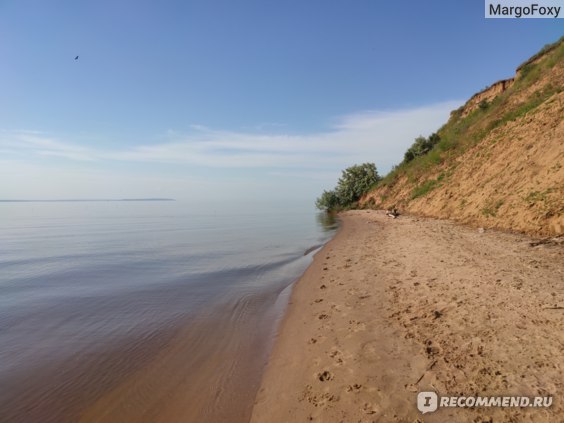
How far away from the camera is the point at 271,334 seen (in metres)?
7.04

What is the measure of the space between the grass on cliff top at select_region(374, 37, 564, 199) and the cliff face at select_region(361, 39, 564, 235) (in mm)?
81

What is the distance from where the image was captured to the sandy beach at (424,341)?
384 centimetres

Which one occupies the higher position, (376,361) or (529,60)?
(529,60)

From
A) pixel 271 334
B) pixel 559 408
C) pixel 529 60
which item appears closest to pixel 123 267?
pixel 271 334

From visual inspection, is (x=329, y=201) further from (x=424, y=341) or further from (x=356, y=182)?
(x=424, y=341)

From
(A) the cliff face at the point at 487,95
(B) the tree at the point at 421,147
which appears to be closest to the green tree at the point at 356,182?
(B) the tree at the point at 421,147

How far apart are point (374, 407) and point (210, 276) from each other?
9.78m

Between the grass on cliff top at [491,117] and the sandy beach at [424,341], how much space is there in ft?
61.2

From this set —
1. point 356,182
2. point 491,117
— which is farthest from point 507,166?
point 356,182

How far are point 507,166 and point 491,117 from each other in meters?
12.5

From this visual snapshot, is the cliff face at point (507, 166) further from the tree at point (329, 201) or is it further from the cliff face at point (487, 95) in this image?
the tree at point (329, 201)

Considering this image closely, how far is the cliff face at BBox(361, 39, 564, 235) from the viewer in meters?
12.7

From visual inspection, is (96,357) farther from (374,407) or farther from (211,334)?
(374,407)

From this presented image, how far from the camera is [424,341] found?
516cm
